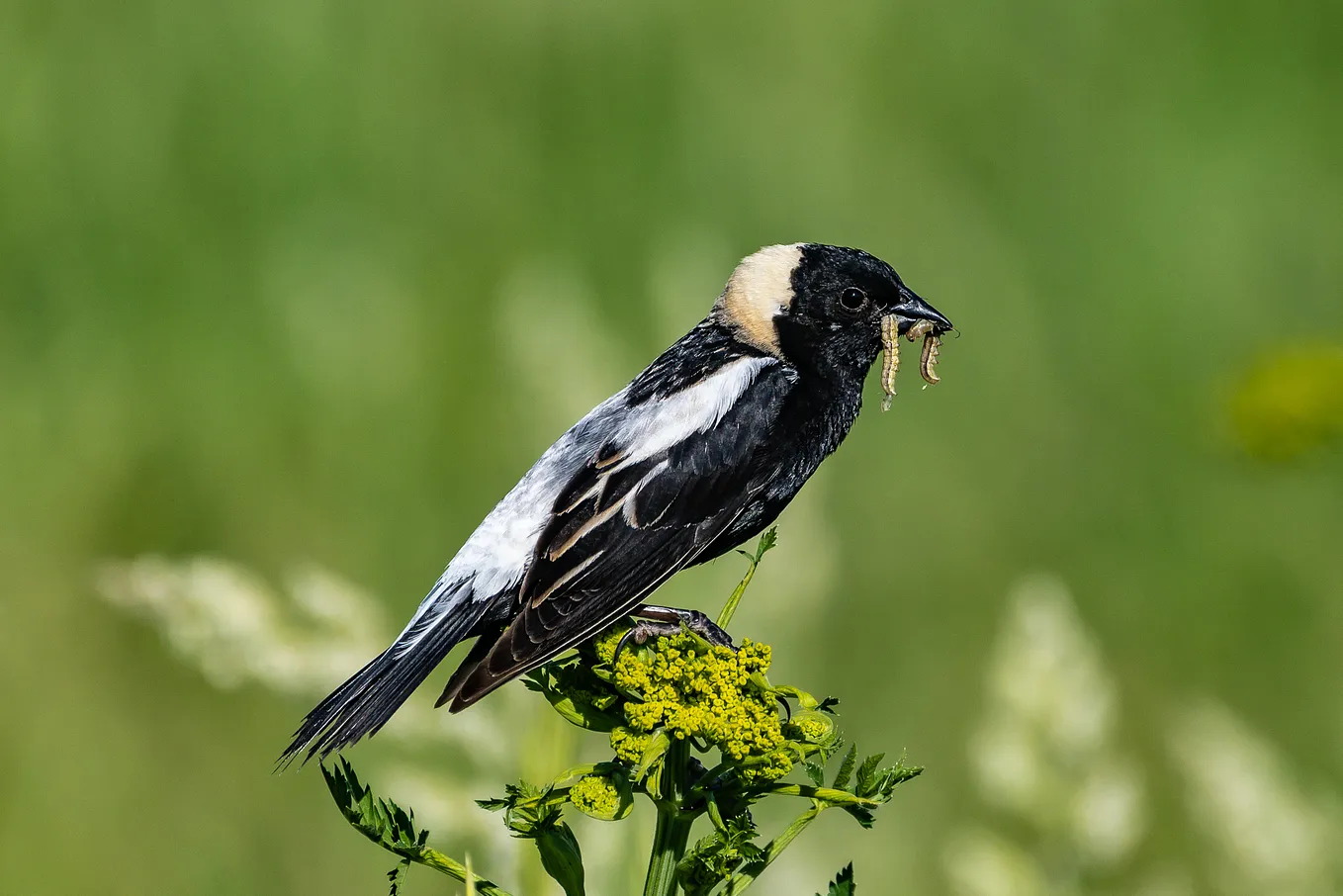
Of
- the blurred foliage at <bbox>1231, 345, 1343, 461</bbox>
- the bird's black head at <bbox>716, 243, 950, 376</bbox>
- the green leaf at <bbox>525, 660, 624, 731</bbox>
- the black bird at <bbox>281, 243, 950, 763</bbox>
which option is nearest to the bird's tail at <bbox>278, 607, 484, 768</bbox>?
the black bird at <bbox>281, 243, 950, 763</bbox>

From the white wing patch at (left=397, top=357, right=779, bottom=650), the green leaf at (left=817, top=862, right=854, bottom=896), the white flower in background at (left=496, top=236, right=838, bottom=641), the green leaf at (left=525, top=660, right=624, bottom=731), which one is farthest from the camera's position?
the white flower in background at (left=496, top=236, right=838, bottom=641)

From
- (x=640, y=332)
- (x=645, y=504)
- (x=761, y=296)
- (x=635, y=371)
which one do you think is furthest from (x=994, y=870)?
(x=640, y=332)

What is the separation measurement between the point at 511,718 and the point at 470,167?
3.50 meters

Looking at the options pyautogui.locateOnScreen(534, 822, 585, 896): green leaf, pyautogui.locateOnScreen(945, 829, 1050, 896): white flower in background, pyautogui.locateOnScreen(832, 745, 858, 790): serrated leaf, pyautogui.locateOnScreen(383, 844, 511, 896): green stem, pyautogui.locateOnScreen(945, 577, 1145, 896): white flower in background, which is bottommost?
pyautogui.locateOnScreen(383, 844, 511, 896): green stem

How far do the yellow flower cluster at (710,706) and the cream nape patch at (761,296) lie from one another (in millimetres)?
1280

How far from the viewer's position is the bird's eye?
2859mm

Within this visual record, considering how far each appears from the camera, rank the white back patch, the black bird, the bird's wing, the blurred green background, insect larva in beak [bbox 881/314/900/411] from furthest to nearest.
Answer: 1. the blurred green background
2. insect larva in beak [bbox 881/314/900/411]
3. the white back patch
4. the bird's wing
5. the black bird

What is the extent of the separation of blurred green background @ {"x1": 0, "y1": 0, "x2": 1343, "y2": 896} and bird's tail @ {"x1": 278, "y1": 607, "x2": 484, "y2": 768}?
72 centimetres

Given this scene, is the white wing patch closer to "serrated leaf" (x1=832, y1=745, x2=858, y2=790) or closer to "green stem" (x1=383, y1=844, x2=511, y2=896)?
"green stem" (x1=383, y1=844, x2=511, y2=896)

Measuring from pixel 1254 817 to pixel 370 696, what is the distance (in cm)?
125

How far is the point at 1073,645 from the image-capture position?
6.85 ft

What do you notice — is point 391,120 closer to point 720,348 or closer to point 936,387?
point 936,387

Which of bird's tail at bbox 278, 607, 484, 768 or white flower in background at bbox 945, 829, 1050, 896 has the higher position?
white flower in background at bbox 945, 829, 1050, 896

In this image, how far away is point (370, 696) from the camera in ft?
6.82
